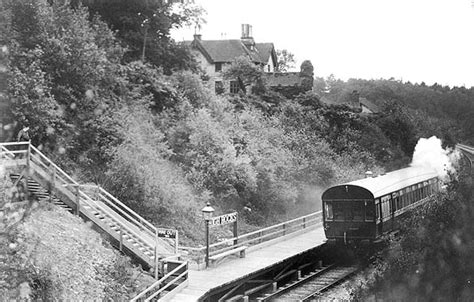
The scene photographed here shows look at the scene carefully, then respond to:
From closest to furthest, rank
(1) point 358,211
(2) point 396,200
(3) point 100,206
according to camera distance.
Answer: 1. (3) point 100,206
2. (1) point 358,211
3. (2) point 396,200

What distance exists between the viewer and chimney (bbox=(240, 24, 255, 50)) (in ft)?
165

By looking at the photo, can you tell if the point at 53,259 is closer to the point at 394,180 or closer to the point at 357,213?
the point at 357,213

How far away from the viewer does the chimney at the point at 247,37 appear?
50.3m

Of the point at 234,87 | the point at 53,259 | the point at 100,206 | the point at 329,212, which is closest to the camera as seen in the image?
the point at 53,259

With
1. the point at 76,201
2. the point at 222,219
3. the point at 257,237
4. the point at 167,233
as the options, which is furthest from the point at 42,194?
the point at 257,237

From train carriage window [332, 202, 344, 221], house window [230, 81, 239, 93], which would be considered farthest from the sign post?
house window [230, 81, 239, 93]

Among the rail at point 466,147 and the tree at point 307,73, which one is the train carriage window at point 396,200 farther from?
the tree at point 307,73

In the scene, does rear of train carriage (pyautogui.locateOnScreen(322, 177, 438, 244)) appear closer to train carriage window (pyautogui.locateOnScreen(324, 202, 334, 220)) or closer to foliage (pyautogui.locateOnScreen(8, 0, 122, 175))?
train carriage window (pyautogui.locateOnScreen(324, 202, 334, 220))

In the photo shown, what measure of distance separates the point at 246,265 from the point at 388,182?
7.50 meters

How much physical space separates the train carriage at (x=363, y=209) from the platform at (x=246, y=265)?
125 cm

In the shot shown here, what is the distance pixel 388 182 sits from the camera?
23172 millimetres

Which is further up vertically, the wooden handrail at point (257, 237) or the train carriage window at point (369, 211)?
the train carriage window at point (369, 211)

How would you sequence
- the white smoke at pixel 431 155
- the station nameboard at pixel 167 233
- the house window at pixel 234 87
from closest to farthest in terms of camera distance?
the station nameboard at pixel 167 233 < the white smoke at pixel 431 155 < the house window at pixel 234 87

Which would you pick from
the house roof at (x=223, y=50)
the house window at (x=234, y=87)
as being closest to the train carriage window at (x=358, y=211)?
the house window at (x=234, y=87)
